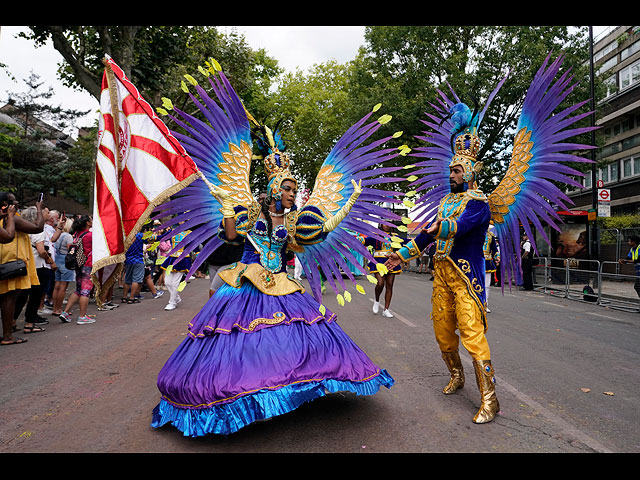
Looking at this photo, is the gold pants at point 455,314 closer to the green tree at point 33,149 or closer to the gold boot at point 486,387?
the gold boot at point 486,387

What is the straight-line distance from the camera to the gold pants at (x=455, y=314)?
146 inches

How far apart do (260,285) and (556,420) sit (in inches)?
105

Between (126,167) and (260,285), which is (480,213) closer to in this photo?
(260,285)

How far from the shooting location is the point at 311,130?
1252 inches

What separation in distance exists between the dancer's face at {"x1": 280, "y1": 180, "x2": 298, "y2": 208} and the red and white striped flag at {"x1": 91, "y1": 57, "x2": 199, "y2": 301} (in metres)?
0.75

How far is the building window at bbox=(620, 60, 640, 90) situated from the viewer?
27.4 meters

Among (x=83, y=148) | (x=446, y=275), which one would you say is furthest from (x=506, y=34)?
(x=83, y=148)

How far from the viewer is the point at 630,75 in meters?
28.1

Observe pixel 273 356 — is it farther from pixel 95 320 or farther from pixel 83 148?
pixel 83 148

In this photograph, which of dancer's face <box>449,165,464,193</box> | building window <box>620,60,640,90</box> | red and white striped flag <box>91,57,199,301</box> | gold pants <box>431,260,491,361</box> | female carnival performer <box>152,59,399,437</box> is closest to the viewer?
female carnival performer <box>152,59,399,437</box>

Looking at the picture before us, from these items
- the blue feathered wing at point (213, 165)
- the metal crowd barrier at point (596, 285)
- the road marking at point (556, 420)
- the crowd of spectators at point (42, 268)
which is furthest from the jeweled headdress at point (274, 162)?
the metal crowd barrier at point (596, 285)

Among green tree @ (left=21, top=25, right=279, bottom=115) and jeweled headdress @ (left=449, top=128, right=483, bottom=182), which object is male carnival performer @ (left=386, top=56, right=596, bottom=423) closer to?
jeweled headdress @ (left=449, top=128, right=483, bottom=182)

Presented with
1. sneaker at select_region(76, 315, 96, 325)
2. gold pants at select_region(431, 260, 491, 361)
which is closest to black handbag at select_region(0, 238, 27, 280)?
sneaker at select_region(76, 315, 96, 325)
